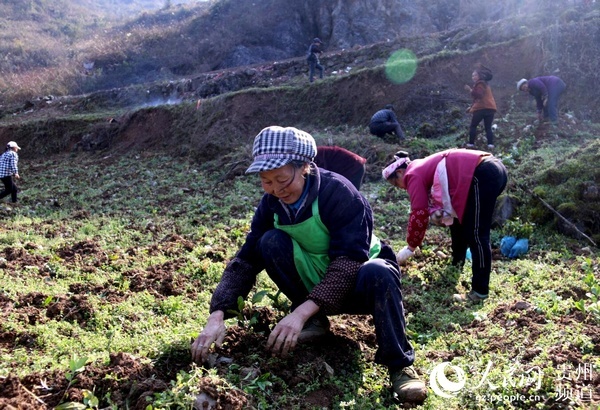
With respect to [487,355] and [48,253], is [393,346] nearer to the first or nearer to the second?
[487,355]

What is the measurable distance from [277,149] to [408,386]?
1306mm

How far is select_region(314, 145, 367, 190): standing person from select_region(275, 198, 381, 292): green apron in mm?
1676

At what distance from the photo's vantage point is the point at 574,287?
3.61 metres

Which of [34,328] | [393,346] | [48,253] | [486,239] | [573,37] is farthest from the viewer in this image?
[573,37]

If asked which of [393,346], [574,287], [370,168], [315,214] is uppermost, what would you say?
[315,214]

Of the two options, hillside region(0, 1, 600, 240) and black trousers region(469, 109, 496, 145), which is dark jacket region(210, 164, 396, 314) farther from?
hillside region(0, 1, 600, 240)

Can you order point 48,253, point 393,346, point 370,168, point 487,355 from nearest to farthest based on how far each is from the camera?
point 393,346 < point 487,355 < point 48,253 < point 370,168

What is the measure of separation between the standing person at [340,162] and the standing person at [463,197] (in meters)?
0.56

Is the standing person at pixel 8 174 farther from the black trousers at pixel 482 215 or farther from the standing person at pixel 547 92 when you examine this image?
the standing person at pixel 547 92

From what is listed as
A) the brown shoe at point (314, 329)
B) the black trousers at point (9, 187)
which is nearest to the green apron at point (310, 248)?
the brown shoe at point (314, 329)

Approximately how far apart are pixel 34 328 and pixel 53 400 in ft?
3.48

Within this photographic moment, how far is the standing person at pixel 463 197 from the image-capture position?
3779 millimetres

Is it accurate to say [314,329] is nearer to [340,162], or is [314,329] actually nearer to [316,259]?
[316,259]

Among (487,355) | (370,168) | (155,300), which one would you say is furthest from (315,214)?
(370,168)
